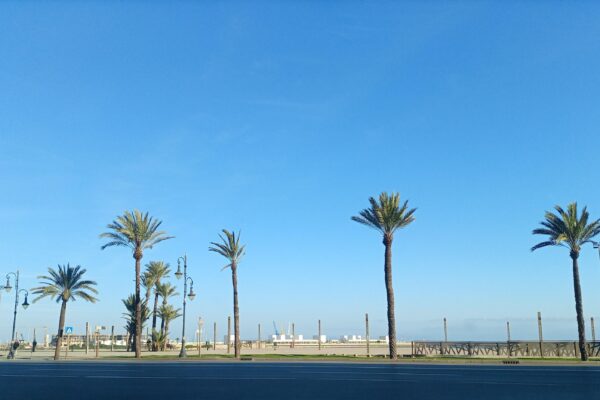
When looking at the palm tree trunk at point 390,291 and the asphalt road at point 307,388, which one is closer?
the asphalt road at point 307,388

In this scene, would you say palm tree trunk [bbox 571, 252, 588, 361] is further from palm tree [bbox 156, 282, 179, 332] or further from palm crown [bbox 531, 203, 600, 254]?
palm tree [bbox 156, 282, 179, 332]

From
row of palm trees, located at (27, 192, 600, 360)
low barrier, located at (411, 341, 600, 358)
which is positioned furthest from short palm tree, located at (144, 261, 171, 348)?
low barrier, located at (411, 341, 600, 358)

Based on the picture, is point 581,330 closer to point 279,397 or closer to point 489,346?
point 489,346

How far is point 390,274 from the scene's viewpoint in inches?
1797

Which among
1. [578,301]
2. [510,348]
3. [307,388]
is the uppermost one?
[578,301]

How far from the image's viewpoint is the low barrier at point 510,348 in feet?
150

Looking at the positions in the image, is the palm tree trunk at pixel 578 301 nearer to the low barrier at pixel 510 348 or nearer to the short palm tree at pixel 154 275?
the low barrier at pixel 510 348

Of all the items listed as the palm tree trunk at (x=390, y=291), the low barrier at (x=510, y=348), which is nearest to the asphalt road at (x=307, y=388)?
the palm tree trunk at (x=390, y=291)

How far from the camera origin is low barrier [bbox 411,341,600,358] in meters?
45.8

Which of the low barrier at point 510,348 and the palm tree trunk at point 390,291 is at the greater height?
the palm tree trunk at point 390,291

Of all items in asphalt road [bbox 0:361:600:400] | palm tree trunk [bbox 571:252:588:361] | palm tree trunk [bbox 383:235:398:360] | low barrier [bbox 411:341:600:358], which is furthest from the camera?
low barrier [bbox 411:341:600:358]

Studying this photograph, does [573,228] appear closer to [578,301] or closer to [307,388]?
[578,301]

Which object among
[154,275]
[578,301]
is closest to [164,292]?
[154,275]

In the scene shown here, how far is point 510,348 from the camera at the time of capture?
157 feet
